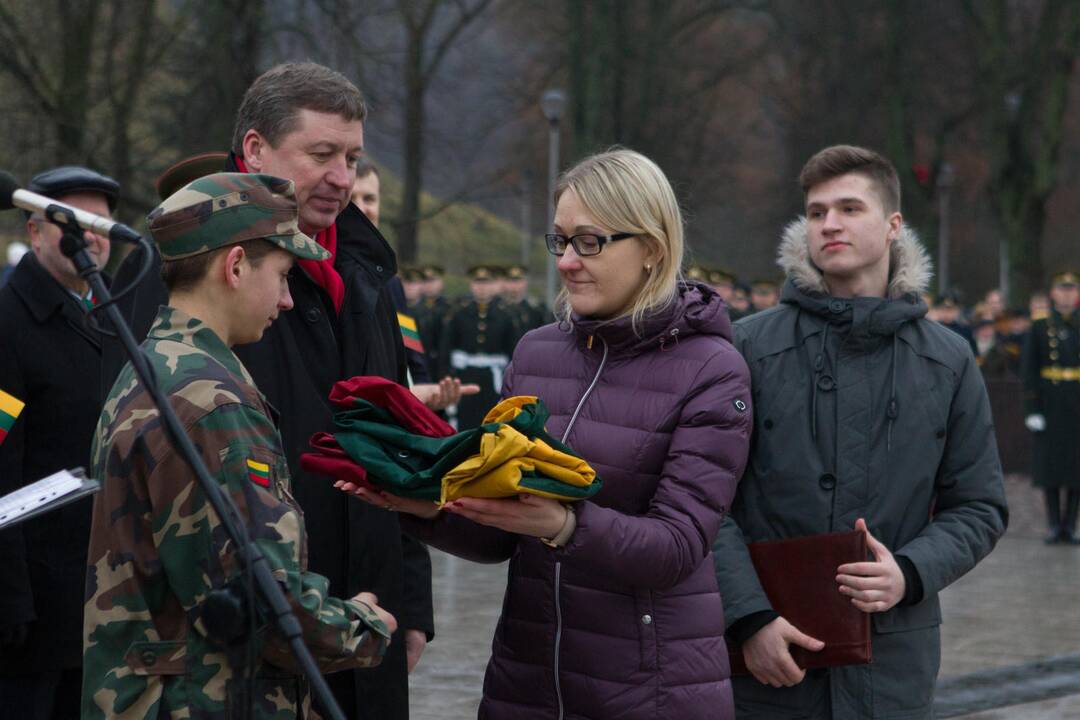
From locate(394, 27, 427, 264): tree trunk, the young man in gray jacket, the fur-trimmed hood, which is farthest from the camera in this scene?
locate(394, 27, 427, 264): tree trunk

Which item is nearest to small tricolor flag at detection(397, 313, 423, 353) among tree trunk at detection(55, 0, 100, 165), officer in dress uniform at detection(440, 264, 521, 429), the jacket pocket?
the jacket pocket

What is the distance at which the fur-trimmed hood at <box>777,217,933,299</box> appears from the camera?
450 cm

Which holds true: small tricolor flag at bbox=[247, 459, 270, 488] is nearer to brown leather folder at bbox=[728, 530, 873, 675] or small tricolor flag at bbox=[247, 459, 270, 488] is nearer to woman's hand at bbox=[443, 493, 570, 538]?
woman's hand at bbox=[443, 493, 570, 538]

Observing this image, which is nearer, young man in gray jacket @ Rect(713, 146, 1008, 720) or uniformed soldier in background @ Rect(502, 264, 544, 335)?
young man in gray jacket @ Rect(713, 146, 1008, 720)

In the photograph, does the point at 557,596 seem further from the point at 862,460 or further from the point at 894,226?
the point at 894,226

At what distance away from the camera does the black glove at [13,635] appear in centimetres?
458

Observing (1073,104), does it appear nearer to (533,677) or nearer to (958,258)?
(958,258)

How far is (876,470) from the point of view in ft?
14.1

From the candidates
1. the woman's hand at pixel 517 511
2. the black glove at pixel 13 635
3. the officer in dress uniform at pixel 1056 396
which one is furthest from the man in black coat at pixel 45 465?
the officer in dress uniform at pixel 1056 396

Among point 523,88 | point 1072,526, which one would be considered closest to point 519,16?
point 523,88

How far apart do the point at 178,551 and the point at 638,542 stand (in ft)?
3.16

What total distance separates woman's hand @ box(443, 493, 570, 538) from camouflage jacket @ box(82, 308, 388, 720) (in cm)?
33

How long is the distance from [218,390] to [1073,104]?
5528 cm

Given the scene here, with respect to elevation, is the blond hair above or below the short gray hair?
below
